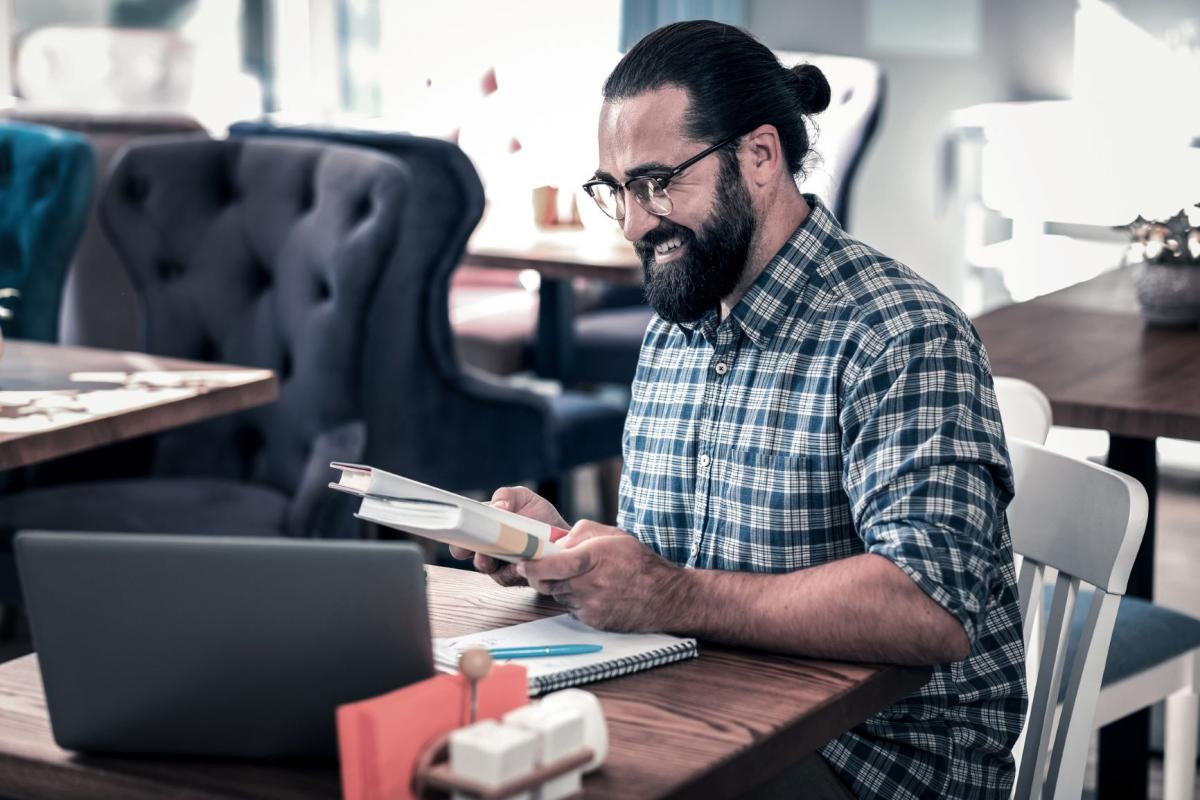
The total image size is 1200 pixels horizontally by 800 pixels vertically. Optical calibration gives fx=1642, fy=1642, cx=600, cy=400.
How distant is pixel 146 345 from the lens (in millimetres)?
2834

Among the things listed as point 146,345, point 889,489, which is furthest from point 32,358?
point 889,489

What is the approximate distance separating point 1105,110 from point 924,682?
385 centimetres

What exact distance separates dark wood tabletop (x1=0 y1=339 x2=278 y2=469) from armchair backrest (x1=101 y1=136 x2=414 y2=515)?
266 mm

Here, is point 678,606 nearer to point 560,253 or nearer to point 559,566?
point 559,566

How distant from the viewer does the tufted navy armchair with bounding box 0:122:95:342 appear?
9.71 feet

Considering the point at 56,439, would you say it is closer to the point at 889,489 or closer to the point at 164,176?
the point at 164,176

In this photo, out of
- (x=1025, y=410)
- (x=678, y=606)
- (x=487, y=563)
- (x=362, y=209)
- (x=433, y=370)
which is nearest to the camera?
(x=678, y=606)

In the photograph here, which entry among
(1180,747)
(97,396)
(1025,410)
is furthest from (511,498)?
(1180,747)

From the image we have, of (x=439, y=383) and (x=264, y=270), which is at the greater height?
(x=264, y=270)

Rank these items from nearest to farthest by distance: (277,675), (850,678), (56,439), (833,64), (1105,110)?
(277,675) → (850,678) → (56,439) → (833,64) → (1105,110)

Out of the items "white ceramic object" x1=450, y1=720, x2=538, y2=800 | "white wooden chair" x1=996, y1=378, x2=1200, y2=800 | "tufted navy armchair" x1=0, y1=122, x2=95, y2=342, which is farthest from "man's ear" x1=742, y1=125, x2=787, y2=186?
"tufted navy armchair" x1=0, y1=122, x2=95, y2=342

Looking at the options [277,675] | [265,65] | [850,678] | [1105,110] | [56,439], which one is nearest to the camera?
[277,675]

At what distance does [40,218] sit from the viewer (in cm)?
296

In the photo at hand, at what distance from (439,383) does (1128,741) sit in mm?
1420
